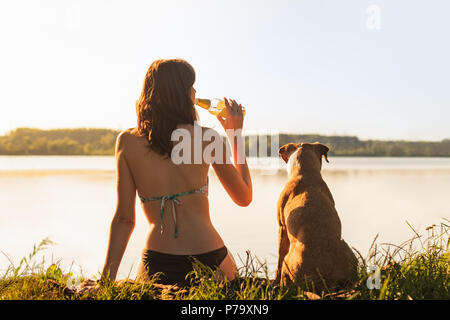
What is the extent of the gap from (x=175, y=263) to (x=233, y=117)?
1541mm

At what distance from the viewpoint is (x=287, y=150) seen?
4.96 metres

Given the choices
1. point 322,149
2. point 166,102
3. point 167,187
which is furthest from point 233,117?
point 322,149

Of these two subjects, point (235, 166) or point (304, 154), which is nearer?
point (235, 166)

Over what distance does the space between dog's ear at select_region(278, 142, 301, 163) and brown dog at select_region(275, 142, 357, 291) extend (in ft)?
1.36

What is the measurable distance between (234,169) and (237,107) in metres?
0.69

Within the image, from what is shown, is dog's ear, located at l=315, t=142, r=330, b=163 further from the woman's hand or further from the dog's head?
the woman's hand

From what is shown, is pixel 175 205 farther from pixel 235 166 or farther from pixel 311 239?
pixel 311 239

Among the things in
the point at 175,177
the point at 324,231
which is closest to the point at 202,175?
the point at 175,177

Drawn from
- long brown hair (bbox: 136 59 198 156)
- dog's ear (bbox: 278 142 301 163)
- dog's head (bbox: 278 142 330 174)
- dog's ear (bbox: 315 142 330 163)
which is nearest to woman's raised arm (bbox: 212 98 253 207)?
long brown hair (bbox: 136 59 198 156)

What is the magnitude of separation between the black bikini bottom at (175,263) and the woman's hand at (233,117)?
1.23 m

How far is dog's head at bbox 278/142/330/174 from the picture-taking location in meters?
4.63
